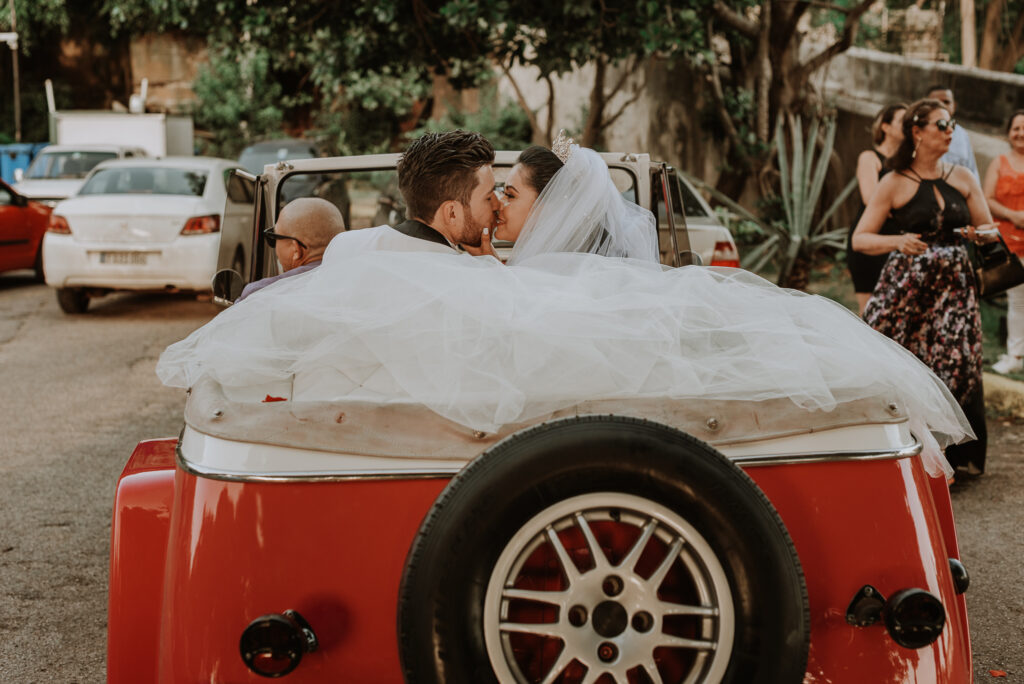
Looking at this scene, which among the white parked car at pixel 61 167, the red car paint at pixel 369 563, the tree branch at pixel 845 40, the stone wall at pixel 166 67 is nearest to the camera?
the red car paint at pixel 369 563

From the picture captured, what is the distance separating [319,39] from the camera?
1301cm

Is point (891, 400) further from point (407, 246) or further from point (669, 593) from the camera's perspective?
point (407, 246)

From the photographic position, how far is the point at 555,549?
5.97 feet

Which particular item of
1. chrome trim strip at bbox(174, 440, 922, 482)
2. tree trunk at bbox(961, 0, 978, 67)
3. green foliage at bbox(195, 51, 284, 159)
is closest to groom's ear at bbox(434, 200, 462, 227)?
chrome trim strip at bbox(174, 440, 922, 482)

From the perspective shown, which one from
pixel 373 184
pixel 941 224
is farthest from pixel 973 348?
pixel 373 184

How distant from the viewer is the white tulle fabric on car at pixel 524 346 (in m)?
2.11

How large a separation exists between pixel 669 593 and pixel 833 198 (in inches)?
526

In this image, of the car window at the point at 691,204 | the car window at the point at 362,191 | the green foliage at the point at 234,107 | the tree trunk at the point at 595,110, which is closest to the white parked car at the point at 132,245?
the car window at the point at 362,191

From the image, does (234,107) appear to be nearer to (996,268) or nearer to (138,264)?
(138,264)

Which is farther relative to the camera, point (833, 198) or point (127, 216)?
point (833, 198)

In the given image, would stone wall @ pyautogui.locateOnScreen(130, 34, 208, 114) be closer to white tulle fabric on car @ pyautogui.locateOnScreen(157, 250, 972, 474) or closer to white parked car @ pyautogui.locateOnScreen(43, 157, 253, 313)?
white parked car @ pyautogui.locateOnScreen(43, 157, 253, 313)

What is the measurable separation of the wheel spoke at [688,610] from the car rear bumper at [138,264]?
9.29 m

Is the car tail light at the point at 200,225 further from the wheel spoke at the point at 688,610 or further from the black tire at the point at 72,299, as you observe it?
the wheel spoke at the point at 688,610

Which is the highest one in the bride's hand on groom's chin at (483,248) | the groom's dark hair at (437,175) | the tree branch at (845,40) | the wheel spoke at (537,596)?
the tree branch at (845,40)
